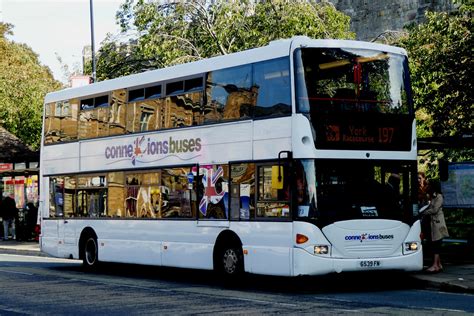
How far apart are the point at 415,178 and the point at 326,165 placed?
1915mm

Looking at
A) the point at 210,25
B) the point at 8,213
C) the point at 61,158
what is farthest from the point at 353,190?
the point at 8,213

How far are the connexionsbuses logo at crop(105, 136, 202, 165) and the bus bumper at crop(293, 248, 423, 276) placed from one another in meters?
3.63

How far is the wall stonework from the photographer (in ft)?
188

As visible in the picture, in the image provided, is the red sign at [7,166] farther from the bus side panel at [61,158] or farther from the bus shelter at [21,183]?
the bus side panel at [61,158]

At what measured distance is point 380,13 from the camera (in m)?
58.8

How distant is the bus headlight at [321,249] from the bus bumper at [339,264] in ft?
0.21

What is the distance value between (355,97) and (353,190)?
1.55 m

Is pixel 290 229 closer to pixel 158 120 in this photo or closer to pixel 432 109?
pixel 158 120

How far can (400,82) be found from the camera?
57.2 ft

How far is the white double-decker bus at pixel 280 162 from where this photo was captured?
53.8 feet

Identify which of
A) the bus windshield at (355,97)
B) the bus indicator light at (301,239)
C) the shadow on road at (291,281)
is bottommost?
the shadow on road at (291,281)

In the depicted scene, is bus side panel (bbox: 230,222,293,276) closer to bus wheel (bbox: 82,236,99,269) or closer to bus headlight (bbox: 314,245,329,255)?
bus headlight (bbox: 314,245,329,255)

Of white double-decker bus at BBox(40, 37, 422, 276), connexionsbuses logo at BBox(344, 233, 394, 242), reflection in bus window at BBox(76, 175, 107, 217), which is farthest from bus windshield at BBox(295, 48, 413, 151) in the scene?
reflection in bus window at BBox(76, 175, 107, 217)

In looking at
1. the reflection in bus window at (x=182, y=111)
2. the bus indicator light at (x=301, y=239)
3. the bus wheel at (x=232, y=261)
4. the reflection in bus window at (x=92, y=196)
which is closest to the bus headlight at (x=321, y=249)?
the bus indicator light at (x=301, y=239)
